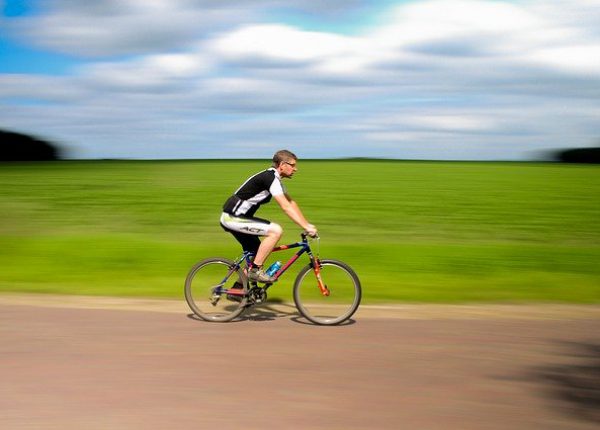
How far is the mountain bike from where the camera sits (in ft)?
29.7

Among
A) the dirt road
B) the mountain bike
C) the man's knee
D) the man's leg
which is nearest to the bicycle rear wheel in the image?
the mountain bike

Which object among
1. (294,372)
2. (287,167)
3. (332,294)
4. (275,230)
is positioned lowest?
(294,372)

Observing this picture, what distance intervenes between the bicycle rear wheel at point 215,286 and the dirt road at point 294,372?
0.75 ft

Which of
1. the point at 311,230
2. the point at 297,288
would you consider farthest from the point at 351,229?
the point at 311,230

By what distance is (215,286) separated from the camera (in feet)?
30.9

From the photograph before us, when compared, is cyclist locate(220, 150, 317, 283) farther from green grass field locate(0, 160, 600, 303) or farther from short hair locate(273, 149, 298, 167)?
green grass field locate(0, 160, 600, 303)

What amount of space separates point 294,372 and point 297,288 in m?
2.72

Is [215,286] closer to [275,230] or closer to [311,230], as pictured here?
[275,230]

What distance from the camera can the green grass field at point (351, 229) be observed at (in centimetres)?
1257

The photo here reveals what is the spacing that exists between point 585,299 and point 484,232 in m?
10.4

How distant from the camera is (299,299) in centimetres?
912

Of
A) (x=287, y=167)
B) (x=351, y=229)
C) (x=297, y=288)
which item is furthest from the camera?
(x=351, y=229)

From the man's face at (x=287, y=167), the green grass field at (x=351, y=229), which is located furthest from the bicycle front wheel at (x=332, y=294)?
the green grass field at (x=351, y=229)

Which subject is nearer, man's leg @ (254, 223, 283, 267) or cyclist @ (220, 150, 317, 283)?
cyclist @ (220, 150, 317, 283)
